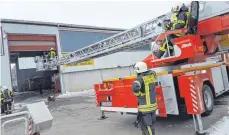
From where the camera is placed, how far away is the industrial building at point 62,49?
1879 cm

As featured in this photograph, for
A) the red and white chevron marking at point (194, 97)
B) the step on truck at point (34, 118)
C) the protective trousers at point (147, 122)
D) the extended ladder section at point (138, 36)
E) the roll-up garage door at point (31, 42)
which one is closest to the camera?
the step on truck at point (34, 118)

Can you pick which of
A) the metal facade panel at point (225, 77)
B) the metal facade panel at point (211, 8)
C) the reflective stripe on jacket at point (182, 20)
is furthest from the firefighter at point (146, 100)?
the metal facade panel at point (225, 77)

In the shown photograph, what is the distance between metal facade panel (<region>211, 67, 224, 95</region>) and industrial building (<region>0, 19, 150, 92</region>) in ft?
48.0

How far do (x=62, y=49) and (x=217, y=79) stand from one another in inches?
673

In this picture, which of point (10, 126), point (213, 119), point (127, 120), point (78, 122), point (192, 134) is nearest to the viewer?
point (192, 134)

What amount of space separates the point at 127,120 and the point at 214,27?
3.44m

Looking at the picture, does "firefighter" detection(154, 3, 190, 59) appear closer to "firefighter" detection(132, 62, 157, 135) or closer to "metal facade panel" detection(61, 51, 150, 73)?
"firefighter" detection(132, 62, 157, 135)

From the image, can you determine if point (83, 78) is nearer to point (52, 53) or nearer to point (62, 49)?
point (62, 49)

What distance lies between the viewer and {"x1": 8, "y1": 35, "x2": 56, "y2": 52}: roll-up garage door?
63.6 feet

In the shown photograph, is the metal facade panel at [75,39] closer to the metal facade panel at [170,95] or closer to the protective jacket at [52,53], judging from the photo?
the protective jacket at [52,53]

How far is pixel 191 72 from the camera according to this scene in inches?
229

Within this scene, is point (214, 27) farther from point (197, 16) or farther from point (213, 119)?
point (213, 119)

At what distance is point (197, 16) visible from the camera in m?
6.28

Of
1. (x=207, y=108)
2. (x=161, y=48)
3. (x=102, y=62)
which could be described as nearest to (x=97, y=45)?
(x=161, y=48)
